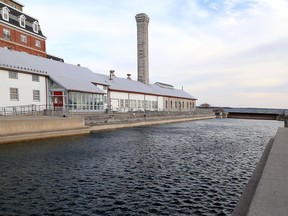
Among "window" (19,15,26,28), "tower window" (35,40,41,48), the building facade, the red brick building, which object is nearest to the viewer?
the building facade

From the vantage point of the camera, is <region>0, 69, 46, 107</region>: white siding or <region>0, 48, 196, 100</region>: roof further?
<region>0, 48, 196, 100</region>: roof

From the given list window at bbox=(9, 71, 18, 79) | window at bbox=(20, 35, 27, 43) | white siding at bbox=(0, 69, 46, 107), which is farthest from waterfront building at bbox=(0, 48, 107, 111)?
window at bbox=(20, 35, 27, 43)

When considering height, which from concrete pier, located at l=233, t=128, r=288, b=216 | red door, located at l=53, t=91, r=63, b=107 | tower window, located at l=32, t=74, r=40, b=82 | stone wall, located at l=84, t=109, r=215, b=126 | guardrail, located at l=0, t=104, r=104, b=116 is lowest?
concrete pier, located at l=233, t=128, r=288, b=216

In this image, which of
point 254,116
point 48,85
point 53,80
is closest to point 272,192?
point 53,80

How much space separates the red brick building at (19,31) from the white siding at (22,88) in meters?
16.6

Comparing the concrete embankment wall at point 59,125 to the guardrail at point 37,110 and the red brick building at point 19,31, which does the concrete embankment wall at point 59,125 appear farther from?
the red brick building at point 19,31

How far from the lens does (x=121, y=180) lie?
11.5 m

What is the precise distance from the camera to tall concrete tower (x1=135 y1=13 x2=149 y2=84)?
62062 mm

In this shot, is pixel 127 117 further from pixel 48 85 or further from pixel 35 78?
pixel 35 78

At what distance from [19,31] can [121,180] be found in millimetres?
47508

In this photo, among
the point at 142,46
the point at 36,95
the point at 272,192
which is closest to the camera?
the point at 272,192

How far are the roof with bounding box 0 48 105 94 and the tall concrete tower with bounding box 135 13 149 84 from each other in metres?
21.9

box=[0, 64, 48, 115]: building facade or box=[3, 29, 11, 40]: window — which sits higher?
box=[3, 29, 11, 40]: window

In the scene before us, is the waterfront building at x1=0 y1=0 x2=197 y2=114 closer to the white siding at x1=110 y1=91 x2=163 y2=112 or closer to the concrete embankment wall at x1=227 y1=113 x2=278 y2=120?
the white siding at x1=110 y1=91 x2=163 y2=112
